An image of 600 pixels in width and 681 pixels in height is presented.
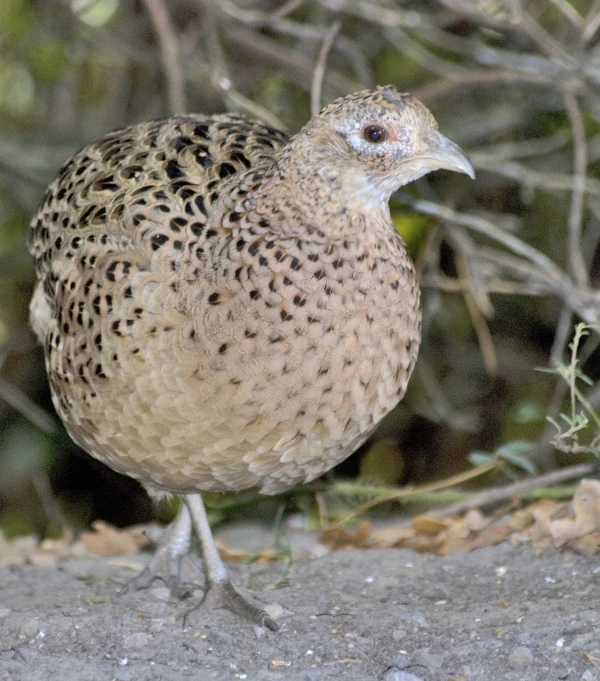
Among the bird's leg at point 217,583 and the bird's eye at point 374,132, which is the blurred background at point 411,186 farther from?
the bird's eye at point 374,132

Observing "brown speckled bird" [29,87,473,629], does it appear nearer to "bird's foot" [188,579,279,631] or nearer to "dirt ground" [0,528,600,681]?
"bird's foot" [188,579,279,631]

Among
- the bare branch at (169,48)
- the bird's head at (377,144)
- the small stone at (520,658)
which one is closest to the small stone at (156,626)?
Result: the small stone at (520,658)

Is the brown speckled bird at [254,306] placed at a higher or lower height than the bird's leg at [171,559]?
higher

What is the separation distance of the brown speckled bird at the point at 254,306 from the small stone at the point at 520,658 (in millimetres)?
772

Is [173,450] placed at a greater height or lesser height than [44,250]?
lesser

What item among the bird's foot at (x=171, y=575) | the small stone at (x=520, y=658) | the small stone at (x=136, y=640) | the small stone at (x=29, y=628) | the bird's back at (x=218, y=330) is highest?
the bird's back at (x=218, y=330)

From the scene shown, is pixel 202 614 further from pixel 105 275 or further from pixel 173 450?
pixel 105 275

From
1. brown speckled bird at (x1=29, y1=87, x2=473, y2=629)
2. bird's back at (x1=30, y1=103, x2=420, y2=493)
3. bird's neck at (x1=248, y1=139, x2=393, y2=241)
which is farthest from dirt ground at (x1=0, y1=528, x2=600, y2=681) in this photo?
bird's neck at (x1=248, y1=139, x2=393, y2=241)

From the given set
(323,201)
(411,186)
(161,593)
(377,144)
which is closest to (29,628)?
(161,593)

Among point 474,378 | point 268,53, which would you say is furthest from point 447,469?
point 268,53

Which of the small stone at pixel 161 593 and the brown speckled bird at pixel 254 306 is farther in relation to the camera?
the small stone at pixel 161 593

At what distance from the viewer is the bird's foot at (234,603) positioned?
330 cm

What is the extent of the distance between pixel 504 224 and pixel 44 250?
8.70ft

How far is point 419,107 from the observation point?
119 inches
